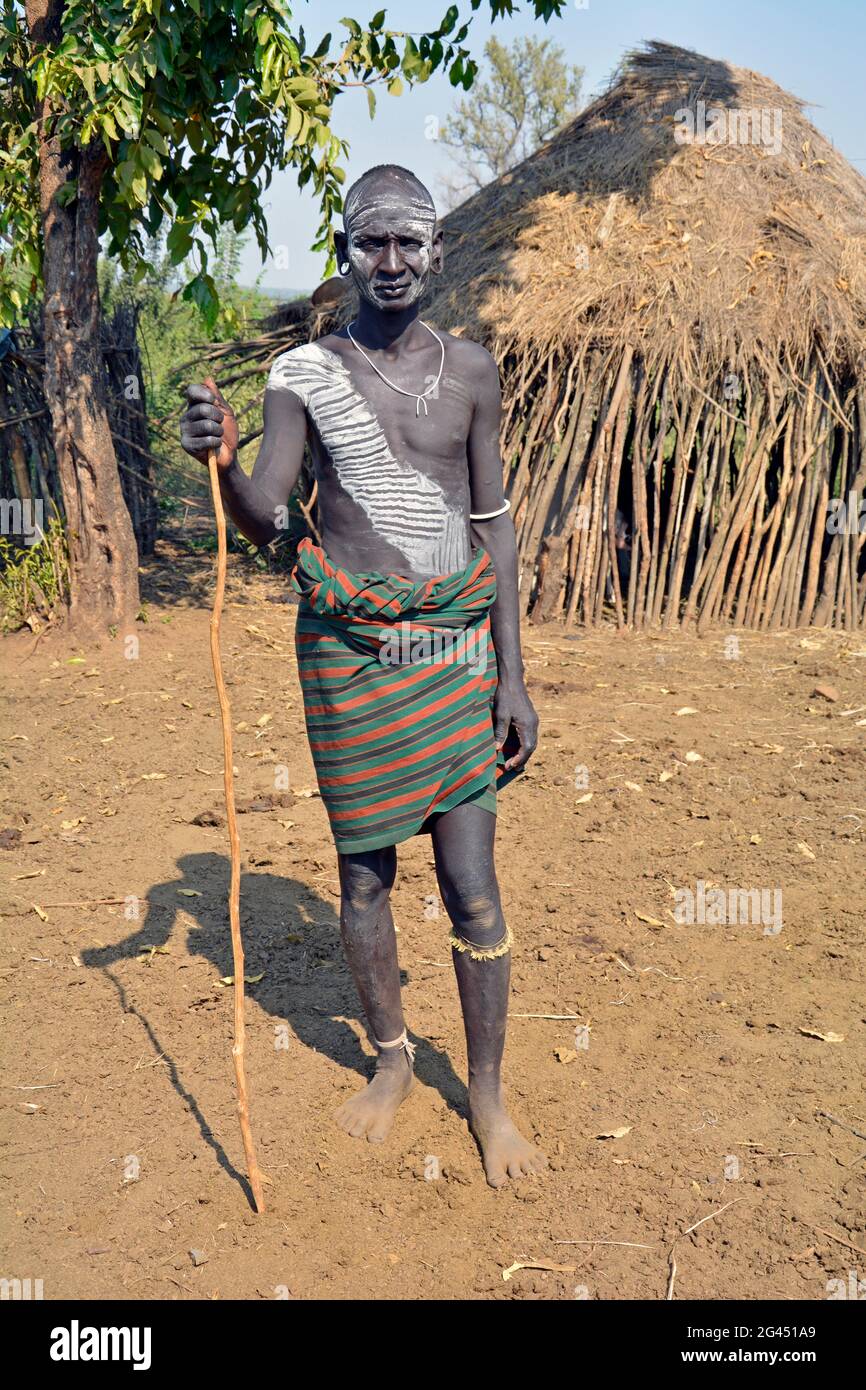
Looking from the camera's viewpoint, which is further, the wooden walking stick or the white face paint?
the white face paint

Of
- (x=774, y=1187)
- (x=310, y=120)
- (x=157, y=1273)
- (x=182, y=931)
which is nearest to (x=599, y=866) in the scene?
(x=182, y=931)

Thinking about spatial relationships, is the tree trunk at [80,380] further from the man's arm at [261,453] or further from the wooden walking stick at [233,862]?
the wooden walking stick at [233,862]

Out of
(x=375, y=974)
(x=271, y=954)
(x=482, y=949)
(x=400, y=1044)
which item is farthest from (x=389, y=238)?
(x=271, y=954)

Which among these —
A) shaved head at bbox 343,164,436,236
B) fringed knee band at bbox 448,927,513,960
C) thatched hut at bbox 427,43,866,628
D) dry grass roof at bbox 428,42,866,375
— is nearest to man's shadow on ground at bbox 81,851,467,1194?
fringed knee band at bbox 448,927,513,960

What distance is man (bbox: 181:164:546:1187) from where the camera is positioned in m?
2.53

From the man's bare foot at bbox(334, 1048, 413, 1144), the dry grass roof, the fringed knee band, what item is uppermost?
the dry grass roof

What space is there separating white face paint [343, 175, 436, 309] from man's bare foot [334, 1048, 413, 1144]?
5.76ft

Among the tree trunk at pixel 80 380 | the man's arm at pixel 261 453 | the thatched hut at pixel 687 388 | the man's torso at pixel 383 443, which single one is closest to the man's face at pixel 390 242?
the man's torso at pixel 383 443

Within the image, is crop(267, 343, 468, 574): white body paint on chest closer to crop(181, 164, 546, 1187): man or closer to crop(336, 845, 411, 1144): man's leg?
crop(181, 164, 546, 1187): man

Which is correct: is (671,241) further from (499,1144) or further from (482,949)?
(499,1144)

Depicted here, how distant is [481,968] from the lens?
2650 mm

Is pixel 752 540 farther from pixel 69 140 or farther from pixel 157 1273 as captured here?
pixel 157 1273

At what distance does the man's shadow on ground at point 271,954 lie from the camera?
3186 mm

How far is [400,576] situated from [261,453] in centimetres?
39
